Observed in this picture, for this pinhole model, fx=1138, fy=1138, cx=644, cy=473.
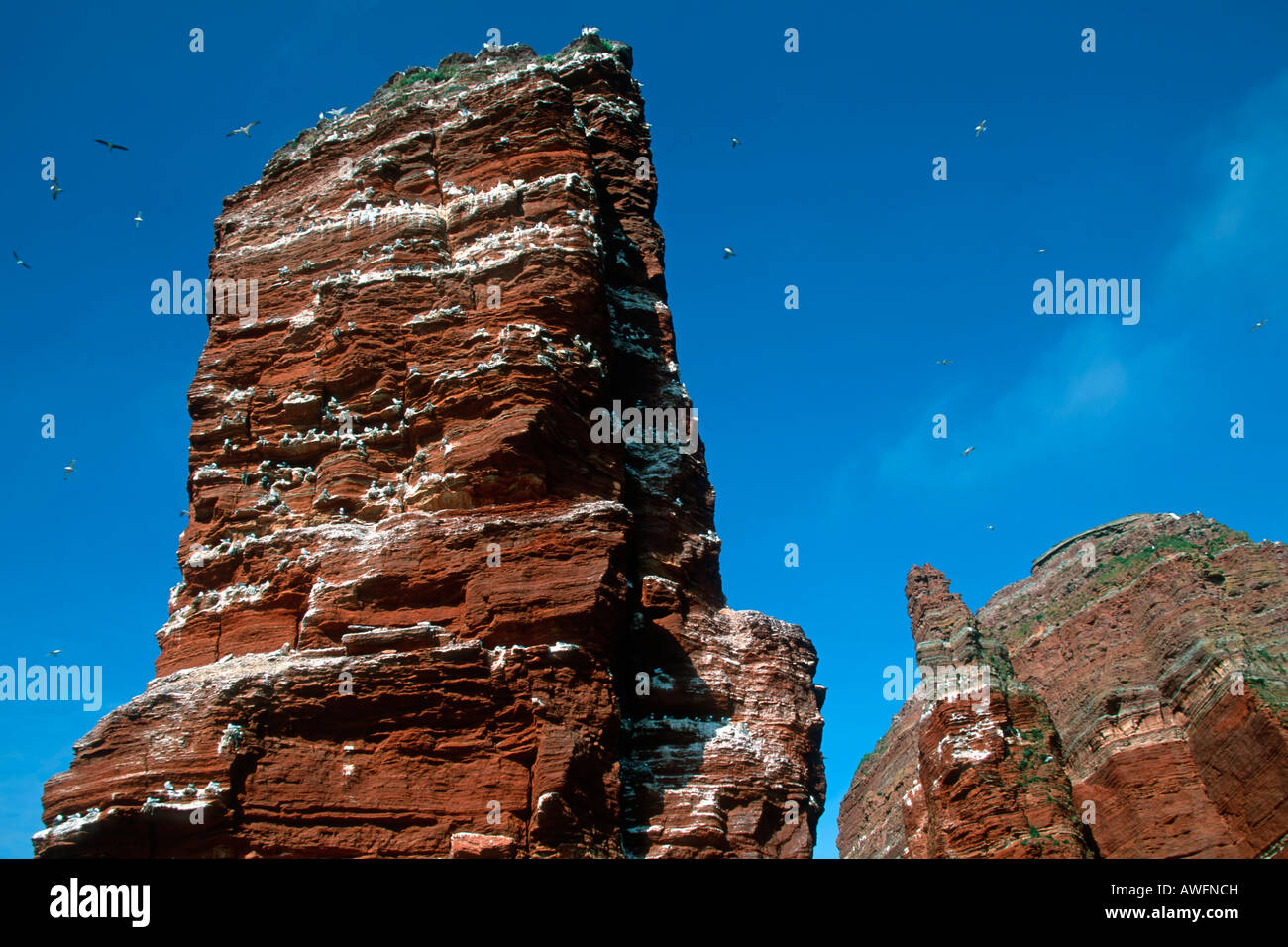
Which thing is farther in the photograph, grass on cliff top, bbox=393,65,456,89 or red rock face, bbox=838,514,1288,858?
red rock face, bbox=838,514,1288,858

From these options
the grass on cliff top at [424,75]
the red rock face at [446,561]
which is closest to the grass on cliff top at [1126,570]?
the red rock face at [446,561]

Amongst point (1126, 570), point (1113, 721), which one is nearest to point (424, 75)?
point (1113, 721)

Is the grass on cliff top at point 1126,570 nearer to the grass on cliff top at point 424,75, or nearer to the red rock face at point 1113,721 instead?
the red rock face at point 1113,721

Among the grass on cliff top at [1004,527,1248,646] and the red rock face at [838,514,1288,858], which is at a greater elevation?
the grass on cliff top at [1004,527,1248,646]

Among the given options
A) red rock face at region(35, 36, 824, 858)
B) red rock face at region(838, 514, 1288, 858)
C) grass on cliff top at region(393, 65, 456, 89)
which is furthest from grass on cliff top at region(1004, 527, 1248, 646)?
grass on cliff top at region(393, 65, 456, 89)

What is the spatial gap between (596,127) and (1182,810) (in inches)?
1880

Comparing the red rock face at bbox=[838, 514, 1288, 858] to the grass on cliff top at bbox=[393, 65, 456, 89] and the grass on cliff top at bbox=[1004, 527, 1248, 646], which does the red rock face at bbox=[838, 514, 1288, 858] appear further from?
the grass on cliff top at bbox=[393, 65, 456, 89]

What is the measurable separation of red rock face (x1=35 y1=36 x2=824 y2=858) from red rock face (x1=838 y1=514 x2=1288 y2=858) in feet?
72.1

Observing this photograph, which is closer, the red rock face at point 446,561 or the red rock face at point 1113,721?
the red rock face at point 446,561

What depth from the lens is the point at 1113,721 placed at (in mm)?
69938

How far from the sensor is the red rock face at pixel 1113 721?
46.8 m

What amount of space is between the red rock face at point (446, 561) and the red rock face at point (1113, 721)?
22.0m

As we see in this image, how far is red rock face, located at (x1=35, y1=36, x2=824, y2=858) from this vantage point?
20547mm
